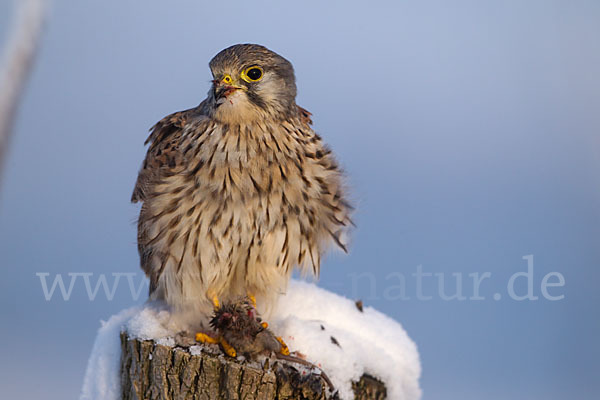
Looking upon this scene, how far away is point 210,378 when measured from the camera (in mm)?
2104

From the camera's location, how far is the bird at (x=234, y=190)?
2.37 m

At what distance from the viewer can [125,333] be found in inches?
90.8

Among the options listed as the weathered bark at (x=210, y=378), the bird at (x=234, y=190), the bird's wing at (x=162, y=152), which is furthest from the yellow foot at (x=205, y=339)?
the bird's wing at (x=162, y=152)

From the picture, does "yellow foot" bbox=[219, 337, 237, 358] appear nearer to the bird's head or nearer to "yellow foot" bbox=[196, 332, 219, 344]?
"yellow foot" bbox=[196, 332, 219, 344]

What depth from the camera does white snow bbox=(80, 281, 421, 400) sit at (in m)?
2.33

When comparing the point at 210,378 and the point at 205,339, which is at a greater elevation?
the point at 205,339

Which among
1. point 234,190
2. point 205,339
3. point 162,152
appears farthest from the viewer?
point 162,152

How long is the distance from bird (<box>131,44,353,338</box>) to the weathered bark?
0.28 meters

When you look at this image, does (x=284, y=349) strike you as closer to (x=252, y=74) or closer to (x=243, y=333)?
(x=243, y=333)

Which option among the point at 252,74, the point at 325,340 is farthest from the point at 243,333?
A: the point at 252,74

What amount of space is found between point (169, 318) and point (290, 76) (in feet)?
3.33

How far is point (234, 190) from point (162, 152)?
347 millimetres

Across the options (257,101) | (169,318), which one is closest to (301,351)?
(169,318)

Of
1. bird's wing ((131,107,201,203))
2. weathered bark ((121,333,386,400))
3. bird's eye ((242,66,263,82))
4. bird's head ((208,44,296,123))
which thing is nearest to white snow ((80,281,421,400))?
weathered bark ((121,333,386,400))
